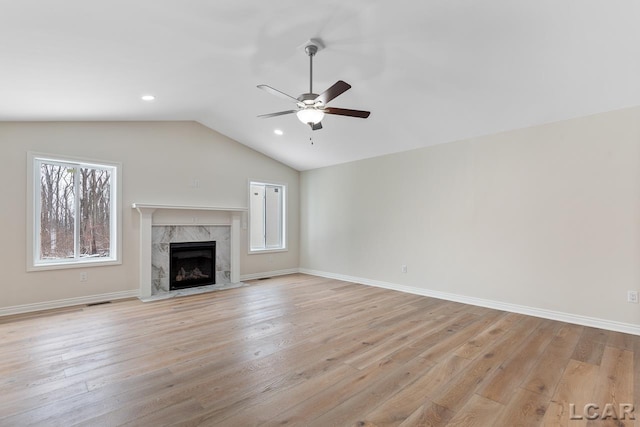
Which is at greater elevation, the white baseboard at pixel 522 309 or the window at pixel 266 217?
the window at pixel 266 217

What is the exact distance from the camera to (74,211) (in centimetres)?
469

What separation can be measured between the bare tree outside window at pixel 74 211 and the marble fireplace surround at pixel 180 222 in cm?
51

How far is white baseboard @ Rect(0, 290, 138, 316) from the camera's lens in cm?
414

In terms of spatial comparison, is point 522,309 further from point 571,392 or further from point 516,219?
point 571,392

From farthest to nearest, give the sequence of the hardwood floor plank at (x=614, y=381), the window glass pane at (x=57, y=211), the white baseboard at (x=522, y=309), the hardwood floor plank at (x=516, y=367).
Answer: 1. the window glass pane at (x=57, y=211)
2. the white baseboard at (x=522, y=309)
3. the hardwood floor plank at (x=516, y=367)
4. the hardwood floor plank at (x=614, y=381)

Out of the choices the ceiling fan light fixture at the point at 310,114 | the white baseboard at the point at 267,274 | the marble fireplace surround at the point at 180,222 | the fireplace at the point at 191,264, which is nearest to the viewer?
the ceiling fan light fixture at the point at 310,114

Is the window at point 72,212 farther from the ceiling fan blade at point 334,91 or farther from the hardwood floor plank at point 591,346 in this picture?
the hardwood floor plank at point 591,346

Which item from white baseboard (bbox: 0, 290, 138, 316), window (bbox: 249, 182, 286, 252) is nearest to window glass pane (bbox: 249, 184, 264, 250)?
window (bbox: 249, 182, 286, 252)

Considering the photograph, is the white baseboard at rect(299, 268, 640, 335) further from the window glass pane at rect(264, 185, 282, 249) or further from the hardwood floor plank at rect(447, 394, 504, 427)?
the hardwood floor plank at rect(447, 394, 504, 427)

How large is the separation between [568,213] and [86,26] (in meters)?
5.24

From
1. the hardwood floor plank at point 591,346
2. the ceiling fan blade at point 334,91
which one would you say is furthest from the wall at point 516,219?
the ceiling fan blade at point 334,91

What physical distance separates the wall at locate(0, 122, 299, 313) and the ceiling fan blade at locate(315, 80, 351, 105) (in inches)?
147

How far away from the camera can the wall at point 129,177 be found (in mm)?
4141

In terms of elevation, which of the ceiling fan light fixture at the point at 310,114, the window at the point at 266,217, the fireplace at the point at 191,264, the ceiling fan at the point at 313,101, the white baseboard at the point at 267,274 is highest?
the ceiling fan at the point at 313,101
